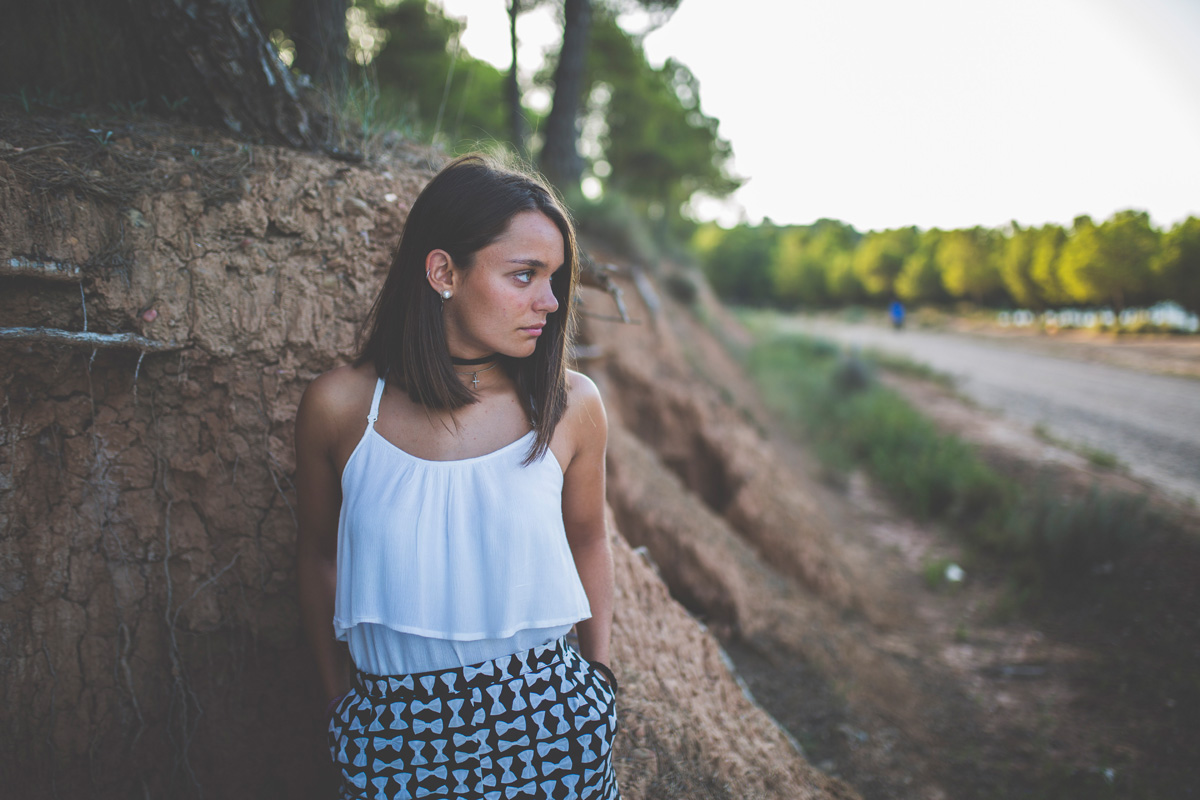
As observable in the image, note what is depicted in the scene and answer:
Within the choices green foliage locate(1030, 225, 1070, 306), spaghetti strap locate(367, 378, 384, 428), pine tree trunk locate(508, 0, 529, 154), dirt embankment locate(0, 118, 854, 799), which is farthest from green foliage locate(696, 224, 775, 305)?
spaghetti strap locate(367, 378, 384, 428)

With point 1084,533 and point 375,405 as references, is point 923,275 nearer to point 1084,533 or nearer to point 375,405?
point 1084,533

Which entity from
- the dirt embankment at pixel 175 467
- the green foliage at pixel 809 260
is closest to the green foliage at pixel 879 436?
the dirt embankment at pixel 175 467

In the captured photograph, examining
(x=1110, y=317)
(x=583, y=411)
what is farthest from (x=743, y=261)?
(x=583, y=411)

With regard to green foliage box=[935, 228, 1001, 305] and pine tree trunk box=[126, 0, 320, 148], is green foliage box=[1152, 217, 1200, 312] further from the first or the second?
green foliage box=[935, 228, 1001, 305]

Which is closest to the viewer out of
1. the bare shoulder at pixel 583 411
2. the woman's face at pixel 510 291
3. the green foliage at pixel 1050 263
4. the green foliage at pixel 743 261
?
the woman's face at pixel 510 291

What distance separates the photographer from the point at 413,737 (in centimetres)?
139

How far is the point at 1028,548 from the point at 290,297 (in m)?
7.28

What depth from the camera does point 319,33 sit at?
3553 mm

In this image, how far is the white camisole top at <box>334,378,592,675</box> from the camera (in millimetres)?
1389

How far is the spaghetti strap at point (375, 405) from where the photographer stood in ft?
4.87

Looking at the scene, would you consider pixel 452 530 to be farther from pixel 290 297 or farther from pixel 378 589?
pixel 290 297

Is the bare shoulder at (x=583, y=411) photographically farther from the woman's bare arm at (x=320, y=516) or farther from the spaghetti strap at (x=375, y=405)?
the woman's bare arm at (x=320, y=516)

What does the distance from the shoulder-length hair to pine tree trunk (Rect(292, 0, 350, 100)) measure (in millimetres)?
2591

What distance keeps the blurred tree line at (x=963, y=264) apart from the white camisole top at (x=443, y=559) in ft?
52.6
